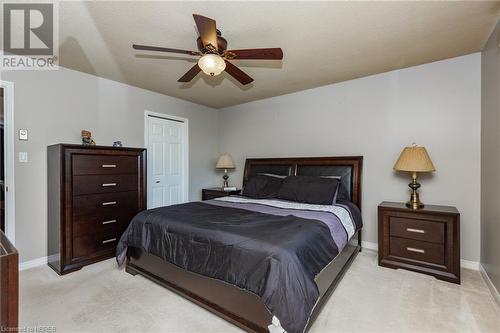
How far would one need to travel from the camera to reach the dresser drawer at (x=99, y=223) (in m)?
2.85

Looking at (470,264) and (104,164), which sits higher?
(104,164)

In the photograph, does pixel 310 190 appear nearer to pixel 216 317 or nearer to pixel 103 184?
pixel 216 317

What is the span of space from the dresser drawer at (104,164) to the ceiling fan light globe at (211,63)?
1864 mm

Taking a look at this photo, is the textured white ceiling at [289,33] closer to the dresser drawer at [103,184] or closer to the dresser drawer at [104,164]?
the dresser drawer at [104,164]

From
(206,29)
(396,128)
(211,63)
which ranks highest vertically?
(206,29)

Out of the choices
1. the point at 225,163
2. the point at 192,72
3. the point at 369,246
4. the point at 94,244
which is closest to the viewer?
the point at 192,72

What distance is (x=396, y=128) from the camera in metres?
3.29

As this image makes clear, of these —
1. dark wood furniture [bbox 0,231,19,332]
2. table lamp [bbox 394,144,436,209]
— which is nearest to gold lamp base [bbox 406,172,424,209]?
table lamp [bbox 394,144,436,209]

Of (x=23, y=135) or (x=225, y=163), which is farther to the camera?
(x=225, y=163)

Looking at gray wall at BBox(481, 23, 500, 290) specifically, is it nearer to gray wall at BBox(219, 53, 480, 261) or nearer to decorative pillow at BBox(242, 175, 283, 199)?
gray wall at BBox(219, 53, 480, 261)

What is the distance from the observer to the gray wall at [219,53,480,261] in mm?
2832

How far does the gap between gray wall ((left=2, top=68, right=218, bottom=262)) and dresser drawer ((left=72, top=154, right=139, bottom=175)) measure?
0.56m

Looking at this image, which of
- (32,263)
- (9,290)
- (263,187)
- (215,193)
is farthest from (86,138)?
(9,290)

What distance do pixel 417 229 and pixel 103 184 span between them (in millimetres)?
3760
